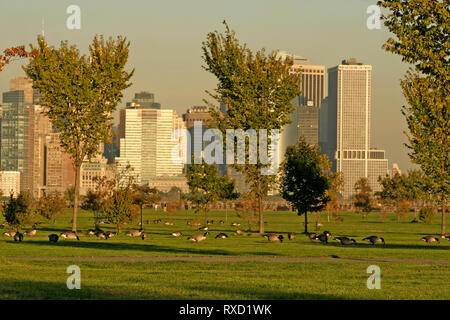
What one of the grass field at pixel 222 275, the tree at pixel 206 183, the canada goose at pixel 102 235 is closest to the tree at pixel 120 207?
the canada goose at pixel 102 235

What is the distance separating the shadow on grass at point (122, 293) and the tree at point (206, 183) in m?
52.8

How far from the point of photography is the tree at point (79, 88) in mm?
53031

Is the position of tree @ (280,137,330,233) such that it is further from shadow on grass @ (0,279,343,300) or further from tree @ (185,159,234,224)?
shadow on grass @ (0,279,343,300)

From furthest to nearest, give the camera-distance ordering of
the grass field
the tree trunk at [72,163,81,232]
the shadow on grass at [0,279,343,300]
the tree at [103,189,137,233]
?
the tree at [103,189,137,233], the tree trunk at [72,163,81,232], the grass field, the shadow on grass at [0,279,343,300]

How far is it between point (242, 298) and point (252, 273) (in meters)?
7.36

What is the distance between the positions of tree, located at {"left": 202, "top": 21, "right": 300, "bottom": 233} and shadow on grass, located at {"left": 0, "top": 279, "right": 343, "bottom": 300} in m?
33.7

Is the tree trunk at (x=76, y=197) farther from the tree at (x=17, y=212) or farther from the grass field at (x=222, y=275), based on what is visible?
the grass field at (x=222, y=275)

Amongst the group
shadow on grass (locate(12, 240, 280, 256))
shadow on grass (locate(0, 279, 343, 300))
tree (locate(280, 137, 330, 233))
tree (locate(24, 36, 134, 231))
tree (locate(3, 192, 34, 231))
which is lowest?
shadow on grass (locate(12, 240, 280, 256))

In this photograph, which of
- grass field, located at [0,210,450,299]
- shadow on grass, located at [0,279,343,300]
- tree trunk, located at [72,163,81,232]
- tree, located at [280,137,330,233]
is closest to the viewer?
shadow on grass, located at [0,279,343,300]

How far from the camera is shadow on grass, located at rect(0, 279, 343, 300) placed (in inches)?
738

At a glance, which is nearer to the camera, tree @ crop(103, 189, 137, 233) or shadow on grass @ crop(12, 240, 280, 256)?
shadow on grass @ crop(12, 240, 280, 256)

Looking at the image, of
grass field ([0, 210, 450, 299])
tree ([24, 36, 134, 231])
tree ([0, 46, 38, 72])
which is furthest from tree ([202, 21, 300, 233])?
tree ([0, 46, 38, 72])

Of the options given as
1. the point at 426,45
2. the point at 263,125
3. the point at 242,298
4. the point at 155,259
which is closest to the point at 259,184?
the point at 263,125
